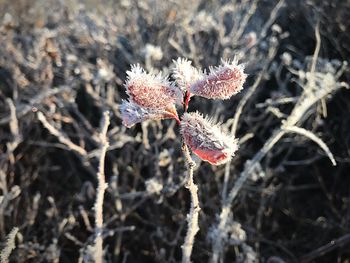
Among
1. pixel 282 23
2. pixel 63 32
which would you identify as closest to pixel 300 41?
pixel 282 23

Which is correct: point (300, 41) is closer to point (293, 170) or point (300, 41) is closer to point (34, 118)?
point (293, 170)

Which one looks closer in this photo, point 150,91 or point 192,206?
point 150,91

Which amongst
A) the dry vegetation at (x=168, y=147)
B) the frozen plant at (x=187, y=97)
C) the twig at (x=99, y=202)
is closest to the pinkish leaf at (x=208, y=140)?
the frozen plant at (x=187, y=97)

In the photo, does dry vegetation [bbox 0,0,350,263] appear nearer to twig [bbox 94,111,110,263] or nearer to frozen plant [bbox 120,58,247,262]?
twig [bbox 94,111,110,263]

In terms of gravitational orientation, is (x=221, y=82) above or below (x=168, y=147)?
below

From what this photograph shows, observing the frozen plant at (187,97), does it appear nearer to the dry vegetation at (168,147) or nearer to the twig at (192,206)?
the twig at (192,206)

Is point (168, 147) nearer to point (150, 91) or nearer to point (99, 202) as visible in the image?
point (99, 202)

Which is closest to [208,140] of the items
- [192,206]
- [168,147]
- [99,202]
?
[192,206]
